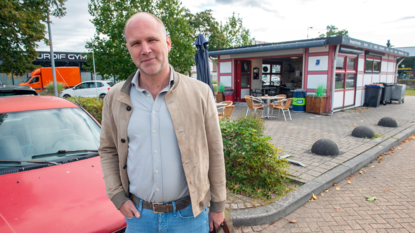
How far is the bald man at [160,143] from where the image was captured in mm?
1474

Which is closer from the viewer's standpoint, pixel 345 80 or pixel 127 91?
pixel 127 91

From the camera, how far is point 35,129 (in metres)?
2.95

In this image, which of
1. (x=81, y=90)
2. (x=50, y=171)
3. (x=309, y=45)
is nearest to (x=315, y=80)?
(x=309, y=45)

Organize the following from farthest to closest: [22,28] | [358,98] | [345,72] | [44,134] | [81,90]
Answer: [81,90] → [358,98] → [345,72] → [22,28] → [44,134]

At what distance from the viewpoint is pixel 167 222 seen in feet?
5.01

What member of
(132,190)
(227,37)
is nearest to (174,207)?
(132,190)

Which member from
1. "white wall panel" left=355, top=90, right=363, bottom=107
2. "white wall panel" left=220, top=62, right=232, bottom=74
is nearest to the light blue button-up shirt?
"white wall panel" left=220, top=62, right=232, bottom=74

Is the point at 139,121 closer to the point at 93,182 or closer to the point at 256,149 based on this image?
the point at 93,182

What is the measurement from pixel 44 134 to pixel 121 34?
35.8 ft

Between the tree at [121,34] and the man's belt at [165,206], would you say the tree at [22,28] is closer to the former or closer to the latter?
the tree at [121,34]

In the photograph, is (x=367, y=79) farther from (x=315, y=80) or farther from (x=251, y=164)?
(x=251, y=164)

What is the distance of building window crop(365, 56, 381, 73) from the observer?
562 inches

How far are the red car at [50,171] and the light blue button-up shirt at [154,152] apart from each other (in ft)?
2.45

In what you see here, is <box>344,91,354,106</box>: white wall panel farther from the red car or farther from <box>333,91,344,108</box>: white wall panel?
the red car
